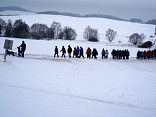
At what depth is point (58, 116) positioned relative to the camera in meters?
5.50

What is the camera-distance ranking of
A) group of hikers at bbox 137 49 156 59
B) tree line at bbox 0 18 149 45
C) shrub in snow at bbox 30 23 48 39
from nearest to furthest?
group of hikers at bbox 137 49 156 59
tree line at bbox 0 18 149 45
shrub in snow at bbox 30 23 48 39

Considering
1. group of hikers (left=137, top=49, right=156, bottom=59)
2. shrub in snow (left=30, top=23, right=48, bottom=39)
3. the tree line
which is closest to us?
group of hikers (left=137, top=49, right=156, bottom=59)

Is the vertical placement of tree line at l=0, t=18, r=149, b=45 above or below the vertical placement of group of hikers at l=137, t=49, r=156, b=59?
above

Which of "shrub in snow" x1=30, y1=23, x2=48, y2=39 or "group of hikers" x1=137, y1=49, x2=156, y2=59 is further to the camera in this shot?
"shrub in snow" x1=30, y1=23, x2=48, y2=39

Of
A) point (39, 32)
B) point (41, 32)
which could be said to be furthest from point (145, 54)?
point (41, 32)

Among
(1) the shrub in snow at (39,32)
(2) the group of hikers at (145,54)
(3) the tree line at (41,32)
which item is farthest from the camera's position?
(1) the shrub in snow at (39,32)

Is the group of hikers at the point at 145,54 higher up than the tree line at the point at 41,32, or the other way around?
the tree line at the point at 41,32

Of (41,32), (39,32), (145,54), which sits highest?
(41,32)

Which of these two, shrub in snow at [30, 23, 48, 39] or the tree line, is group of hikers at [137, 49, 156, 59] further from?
shrub in snow at [30, 23, 48, 39]

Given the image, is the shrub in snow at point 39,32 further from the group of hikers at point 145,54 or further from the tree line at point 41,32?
the group of hikers at point 145,54

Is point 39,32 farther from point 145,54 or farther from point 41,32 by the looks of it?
point 145,54

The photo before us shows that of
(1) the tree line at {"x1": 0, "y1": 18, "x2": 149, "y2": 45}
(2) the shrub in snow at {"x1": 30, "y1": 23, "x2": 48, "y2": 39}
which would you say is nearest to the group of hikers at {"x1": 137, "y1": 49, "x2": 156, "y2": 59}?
(1) the tree line at {"x1": 0, "y1": 18, "x2": 149, "y2": 45}

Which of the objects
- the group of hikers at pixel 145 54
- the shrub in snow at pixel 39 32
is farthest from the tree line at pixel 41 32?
the group of hikers at pixel 145 54

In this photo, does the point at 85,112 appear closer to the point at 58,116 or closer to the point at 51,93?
the point at 58,116
